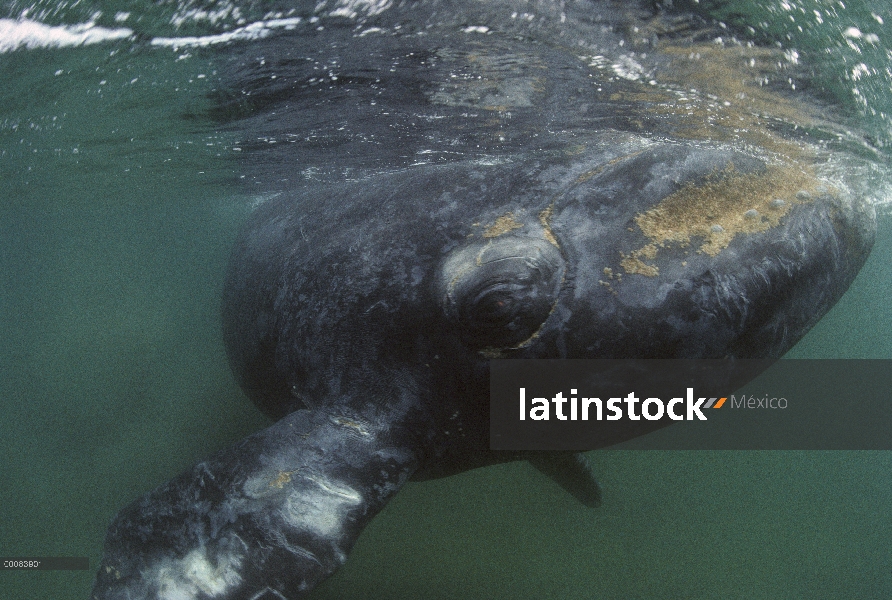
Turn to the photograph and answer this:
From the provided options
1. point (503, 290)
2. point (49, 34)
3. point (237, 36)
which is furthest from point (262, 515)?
point (49, 34)

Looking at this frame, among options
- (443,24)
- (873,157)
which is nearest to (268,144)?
(443,24)

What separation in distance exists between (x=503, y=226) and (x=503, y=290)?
1.67 feet

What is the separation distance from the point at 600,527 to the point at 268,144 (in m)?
8.11

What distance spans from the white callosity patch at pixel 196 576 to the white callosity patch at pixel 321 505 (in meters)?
0.33

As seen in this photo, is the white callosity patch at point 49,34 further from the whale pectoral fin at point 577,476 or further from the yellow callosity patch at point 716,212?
the whale pectoral fin at point 577,476

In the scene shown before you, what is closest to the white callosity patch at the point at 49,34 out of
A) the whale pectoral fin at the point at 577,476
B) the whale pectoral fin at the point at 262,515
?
the whale pectoral fin at the point at 262,515

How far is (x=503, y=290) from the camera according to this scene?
8.09ft

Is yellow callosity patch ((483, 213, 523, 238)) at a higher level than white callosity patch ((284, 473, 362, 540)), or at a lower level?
higher

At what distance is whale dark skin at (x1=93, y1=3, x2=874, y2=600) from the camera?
97.0 inches
